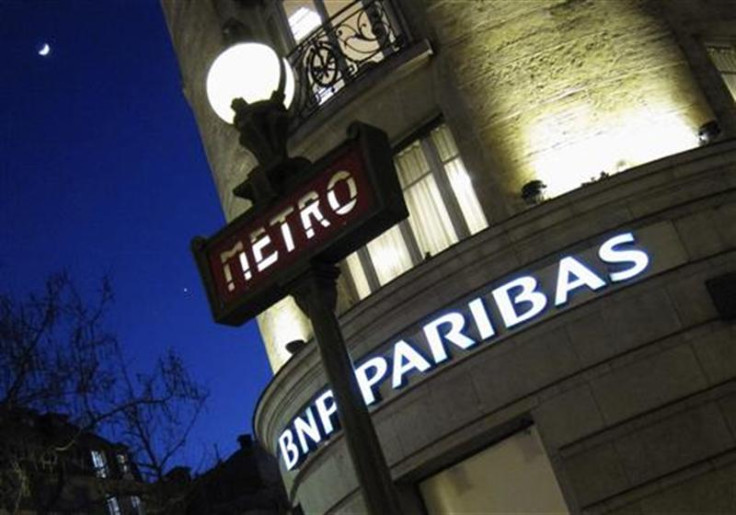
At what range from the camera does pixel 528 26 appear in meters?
11.2

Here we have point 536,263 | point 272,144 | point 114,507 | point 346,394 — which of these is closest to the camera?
point 346,394

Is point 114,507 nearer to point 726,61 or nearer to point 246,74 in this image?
point 726,61

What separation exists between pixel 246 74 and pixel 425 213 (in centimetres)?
618

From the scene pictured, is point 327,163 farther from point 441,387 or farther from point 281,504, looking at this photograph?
point 281,504

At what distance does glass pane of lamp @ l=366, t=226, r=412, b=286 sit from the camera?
1151cm

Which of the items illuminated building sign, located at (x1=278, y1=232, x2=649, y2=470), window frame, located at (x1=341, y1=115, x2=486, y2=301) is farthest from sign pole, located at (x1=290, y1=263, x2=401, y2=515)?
window frame, located at (x1=341, y1=115, x2=486, y2=301)

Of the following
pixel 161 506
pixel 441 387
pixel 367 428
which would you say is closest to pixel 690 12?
pixel 441 387

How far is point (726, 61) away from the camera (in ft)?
37.2

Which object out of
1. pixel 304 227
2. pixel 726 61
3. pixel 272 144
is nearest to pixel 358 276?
pixel 726 61

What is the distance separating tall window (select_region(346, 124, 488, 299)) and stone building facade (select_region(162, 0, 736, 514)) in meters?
0.02

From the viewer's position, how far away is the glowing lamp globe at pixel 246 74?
5348 millimetres

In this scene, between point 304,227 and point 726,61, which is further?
point 726,61

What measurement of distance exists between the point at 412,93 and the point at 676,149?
325 cm

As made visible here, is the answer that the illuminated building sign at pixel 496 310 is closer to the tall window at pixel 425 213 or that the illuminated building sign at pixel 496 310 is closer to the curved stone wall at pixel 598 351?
the curved stone wall at pixel 598 351
